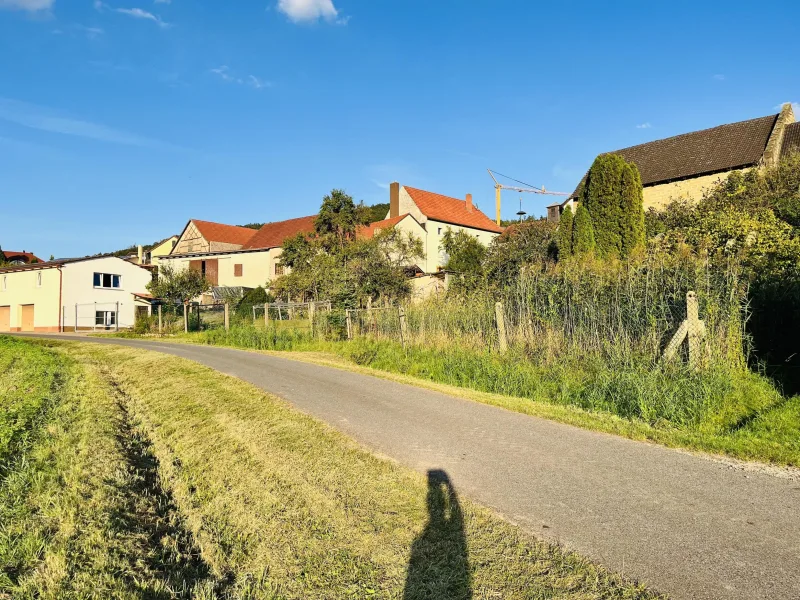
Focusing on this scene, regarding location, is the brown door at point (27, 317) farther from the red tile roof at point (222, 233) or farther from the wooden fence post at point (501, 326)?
the wooden fence post at point (501, 326)

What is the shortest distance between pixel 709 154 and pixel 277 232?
3735cm

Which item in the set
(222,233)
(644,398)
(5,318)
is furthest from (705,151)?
(5,318)

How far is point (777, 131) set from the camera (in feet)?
93.7

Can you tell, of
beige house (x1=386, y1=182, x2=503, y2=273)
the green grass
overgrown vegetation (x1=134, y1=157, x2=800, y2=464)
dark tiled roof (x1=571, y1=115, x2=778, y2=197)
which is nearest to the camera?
the green grass

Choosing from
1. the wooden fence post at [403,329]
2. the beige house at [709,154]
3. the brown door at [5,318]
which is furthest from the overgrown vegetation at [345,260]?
the brown door at [5,318]

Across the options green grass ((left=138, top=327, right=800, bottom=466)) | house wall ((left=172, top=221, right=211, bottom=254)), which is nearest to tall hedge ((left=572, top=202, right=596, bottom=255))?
green grass ((left=138, top=327, right=800, bottom=466))

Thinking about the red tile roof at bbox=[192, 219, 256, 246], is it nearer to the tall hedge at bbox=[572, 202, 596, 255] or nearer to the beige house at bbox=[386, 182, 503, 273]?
the beige house at bbox=[386, 182, 503, 273]

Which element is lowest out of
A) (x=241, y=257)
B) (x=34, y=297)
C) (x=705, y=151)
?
(x=34, y=297)

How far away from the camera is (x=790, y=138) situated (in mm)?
28500

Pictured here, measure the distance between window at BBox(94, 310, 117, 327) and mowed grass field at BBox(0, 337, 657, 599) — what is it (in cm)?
3825

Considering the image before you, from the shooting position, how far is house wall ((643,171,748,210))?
95.7ft

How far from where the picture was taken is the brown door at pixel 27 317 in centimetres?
4119

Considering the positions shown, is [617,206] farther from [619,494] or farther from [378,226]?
[378,226]

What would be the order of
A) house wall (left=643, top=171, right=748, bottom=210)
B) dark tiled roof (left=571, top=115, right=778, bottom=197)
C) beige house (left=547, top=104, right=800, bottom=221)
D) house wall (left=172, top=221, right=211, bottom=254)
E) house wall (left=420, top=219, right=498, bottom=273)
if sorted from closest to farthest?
beige house (left=547, top=104, right=800, bottom=221) → dark tiled roof (left=571, top=115, right=778, bottom=197) → house wall (left=643, top=171, right=748, bottom=210) → house wall (left=420, top=219, right=498, bottom=273) → house wall (left=172, top=221, right=211, bottom=254)
